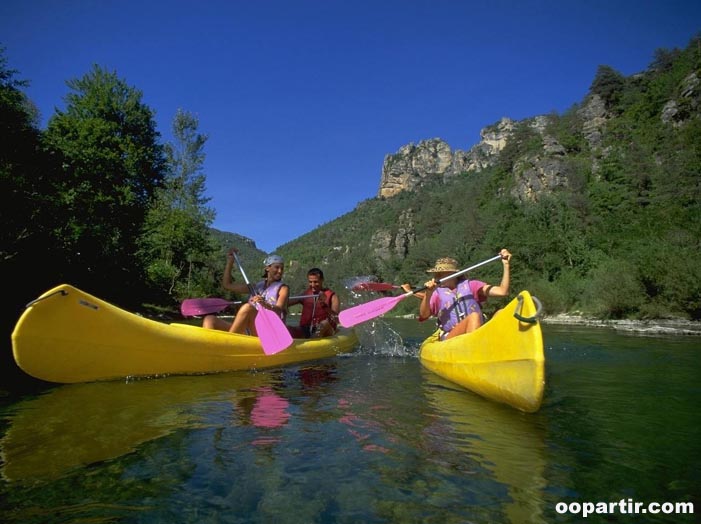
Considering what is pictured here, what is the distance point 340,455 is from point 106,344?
326cm

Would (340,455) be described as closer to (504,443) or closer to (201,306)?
(504,443)

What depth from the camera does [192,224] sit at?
80.0ft

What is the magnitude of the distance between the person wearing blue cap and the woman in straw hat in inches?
79.0

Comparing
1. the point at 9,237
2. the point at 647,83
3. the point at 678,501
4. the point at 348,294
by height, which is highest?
the point at 647,83

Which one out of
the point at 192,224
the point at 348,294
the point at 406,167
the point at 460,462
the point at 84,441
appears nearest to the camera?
the point at 460,462

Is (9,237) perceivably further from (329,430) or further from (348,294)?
(329,430)

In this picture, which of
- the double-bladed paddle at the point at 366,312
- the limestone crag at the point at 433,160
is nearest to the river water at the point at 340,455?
the double-bladed paddle at the point at 366,312

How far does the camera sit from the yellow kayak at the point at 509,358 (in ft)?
10.5

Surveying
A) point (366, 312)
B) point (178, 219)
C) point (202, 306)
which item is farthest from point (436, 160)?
point (202, 306)

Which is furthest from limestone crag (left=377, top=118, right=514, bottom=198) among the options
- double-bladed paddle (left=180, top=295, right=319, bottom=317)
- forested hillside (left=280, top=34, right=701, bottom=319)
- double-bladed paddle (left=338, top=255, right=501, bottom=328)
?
double-bladed paddle (left=180, top=295, right=319, bottom=317)

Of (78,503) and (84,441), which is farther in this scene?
(84,441)

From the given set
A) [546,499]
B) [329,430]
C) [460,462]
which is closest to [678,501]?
[546,499]

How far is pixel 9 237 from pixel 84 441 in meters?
9.18

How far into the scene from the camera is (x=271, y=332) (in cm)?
564
